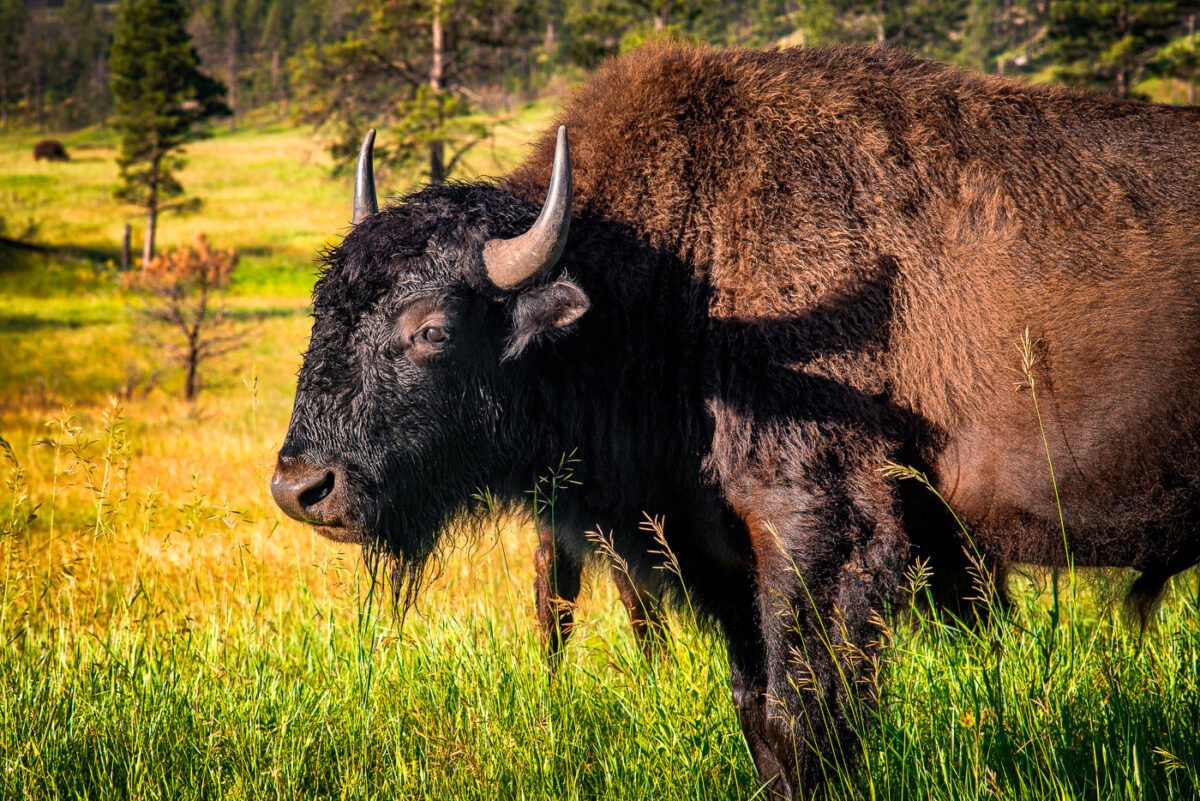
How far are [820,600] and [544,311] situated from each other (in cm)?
156

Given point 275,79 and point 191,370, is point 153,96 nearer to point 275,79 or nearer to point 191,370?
point 191,370

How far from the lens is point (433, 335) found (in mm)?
3584

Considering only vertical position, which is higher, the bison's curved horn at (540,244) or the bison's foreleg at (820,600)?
the bison's curved horn at (540,244)

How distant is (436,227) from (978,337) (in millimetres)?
2234

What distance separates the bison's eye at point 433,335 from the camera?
141 inches

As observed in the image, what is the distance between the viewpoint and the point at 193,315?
20.8 meters

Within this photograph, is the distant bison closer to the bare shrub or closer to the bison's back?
the bare shrub

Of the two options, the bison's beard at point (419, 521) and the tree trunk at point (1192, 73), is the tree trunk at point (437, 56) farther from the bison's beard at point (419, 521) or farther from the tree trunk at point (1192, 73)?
the bison's beard at point (419, 521)

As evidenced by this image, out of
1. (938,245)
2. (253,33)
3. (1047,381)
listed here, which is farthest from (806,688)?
(253,33)

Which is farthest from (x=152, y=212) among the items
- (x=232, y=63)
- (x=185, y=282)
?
(x=232, y=63)

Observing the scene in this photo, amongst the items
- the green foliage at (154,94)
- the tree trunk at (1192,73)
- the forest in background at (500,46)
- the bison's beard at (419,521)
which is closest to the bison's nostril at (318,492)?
the bison's beard at (419,521)

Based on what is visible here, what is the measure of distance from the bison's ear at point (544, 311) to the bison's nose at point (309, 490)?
2.83ft

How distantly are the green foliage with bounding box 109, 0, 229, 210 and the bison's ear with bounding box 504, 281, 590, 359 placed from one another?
44464 mm

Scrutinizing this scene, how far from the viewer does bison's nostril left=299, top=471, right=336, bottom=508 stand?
341 centimetres
